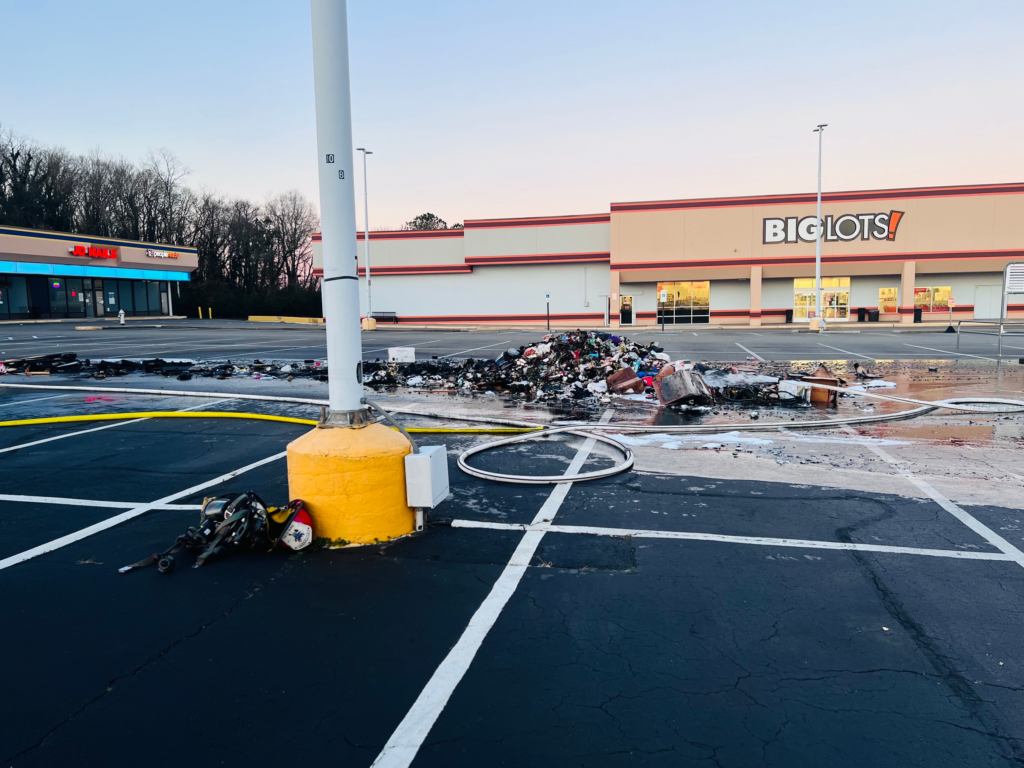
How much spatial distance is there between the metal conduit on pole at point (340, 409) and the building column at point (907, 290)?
151 ft

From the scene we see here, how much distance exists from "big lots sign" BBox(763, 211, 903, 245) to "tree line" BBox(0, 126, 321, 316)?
154ft

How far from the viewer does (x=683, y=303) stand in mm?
45500

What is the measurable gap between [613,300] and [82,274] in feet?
139

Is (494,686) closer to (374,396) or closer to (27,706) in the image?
(27,706)

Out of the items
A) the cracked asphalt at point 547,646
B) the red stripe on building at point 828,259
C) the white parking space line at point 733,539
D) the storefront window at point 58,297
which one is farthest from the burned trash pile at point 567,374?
the storefront window at point 58,297

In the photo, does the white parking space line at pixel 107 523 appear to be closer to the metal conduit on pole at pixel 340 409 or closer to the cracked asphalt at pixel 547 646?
the cracked asphalt at pixel 547 646

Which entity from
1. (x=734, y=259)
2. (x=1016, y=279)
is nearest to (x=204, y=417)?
(x=1016, y=279)

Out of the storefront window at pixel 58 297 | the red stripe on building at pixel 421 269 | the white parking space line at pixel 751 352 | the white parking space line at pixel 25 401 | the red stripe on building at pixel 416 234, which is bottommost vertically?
the white parking space line at pixel 25 401

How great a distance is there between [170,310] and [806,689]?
2690 inches

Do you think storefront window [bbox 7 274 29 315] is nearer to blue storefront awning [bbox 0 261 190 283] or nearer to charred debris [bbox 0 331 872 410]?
blue storefront awning [bbox 0 261 190 283]

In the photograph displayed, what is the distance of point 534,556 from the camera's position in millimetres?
4426

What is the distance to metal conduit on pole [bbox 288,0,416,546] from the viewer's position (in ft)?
15.1

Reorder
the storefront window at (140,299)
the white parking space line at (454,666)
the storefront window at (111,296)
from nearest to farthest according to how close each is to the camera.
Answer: the white parking space line at (454,666) → the storefront window at (111,296) → the storefront window at (140,299)

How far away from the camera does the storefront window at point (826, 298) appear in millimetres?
43938
